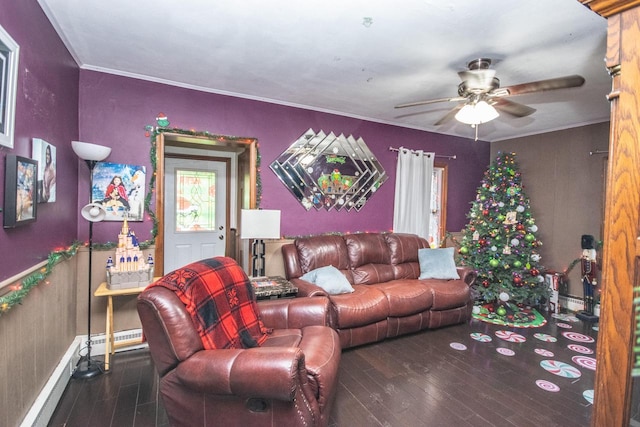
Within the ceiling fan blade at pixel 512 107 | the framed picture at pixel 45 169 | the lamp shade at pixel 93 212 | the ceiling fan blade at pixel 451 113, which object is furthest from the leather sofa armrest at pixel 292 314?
the ceiling fan blade at pixel 512 107

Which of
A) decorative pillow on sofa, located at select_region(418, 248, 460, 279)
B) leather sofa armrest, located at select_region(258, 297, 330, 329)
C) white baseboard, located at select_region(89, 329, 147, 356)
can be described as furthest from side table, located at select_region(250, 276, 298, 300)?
decorative pillow on sofa, located at select_region(418, 248, 460, 279)

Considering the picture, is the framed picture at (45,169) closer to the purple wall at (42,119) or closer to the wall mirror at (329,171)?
the purple wall at (42,119)

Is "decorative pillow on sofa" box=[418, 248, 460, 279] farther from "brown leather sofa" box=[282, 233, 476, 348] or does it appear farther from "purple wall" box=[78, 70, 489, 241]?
"purple wall" box=[78, 70, 489, 241]

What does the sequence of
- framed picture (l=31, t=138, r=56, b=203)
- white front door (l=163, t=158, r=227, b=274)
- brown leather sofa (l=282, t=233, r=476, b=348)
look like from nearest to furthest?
framed picture (l=31, t=138, r=56, b=203)
brown leather sofa (l=282, t=233, r=476, b=348)
white front door (l=163, t=158, r=227, b=274)

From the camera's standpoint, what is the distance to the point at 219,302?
77.2 inches

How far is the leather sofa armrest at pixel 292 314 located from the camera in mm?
2383

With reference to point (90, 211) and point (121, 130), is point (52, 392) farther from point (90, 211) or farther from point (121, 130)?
point (121, 130)

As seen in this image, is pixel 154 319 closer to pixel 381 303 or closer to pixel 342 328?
pixel 342 328

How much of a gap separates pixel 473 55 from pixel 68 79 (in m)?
3.14

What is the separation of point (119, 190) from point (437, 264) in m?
3.55

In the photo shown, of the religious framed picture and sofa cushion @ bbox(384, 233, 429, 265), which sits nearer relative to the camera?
the religious framed picture

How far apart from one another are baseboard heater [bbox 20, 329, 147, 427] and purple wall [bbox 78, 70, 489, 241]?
90cm

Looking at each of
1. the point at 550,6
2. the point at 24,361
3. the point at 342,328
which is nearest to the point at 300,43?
the point at 550,6

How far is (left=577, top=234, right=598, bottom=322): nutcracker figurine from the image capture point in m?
4.01
